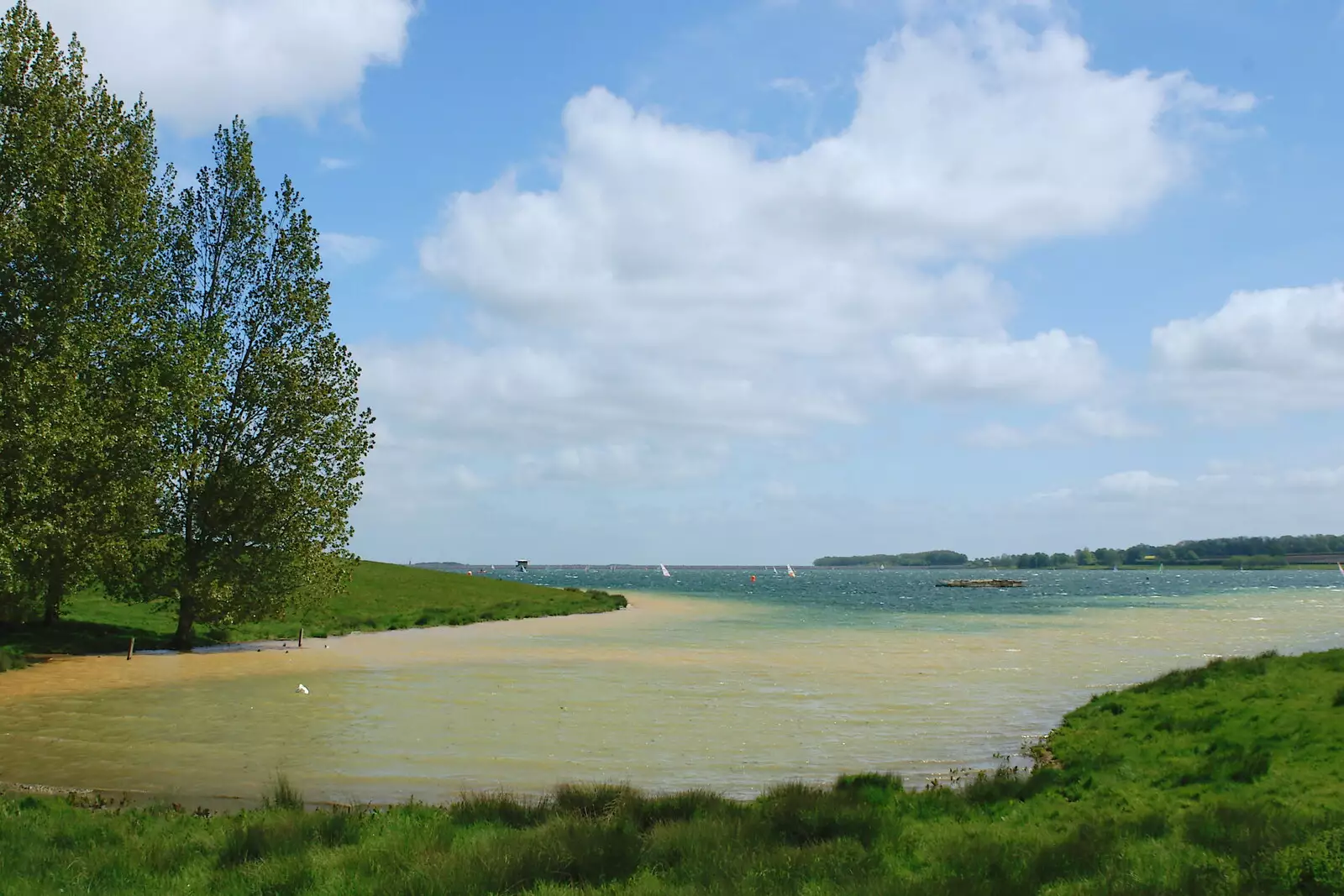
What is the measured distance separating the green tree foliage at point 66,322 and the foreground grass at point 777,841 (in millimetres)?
19164

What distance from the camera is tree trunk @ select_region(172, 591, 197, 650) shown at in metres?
45.4

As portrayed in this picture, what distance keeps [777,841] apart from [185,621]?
1635 inches

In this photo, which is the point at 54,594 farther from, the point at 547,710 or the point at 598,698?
the point at 598,698

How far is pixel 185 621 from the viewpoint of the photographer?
4569cm

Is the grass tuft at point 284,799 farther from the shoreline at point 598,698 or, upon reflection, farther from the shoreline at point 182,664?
the shoreline at point 182,664

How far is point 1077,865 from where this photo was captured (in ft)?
37.1

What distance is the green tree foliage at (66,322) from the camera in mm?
30422

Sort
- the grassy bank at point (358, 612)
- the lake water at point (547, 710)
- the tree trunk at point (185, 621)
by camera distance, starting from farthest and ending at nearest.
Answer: the tree trunk at point (185, 621)
the grassy bank at point (358, 612)
the lake water at point (547, 710)

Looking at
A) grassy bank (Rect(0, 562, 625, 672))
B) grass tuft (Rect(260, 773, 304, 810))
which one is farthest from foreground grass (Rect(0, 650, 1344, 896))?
grassy bank (Rect(0, 562, 625, 672))

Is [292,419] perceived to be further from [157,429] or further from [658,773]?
[658,773]

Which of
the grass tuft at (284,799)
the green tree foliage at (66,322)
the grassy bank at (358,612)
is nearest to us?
the grass tuft at (284,799)

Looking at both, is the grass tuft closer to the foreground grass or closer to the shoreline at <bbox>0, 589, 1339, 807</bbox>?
the foreground grass

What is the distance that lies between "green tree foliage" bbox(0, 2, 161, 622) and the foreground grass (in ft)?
62.9

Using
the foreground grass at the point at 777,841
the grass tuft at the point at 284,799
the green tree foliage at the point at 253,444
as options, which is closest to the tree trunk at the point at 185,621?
the green tree foliage at the point at 253,444
